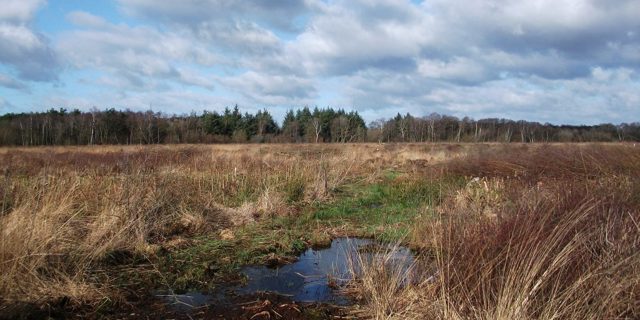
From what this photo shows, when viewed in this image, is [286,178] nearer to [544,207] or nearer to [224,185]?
[224,185]

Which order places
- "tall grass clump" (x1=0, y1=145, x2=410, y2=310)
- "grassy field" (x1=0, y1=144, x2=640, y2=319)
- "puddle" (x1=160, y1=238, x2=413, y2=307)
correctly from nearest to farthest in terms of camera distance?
1. "grassy field" (x1=0, y1=144, x2=640, y2=319)
2. "tall grass clump" (x1=0, y1=145, x2=410, y2=310)
3. "puddle" (x1=160, y1=238, x2=413, y2=307)

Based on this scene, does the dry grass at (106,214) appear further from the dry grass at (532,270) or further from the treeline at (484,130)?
the treeline at (484,130)

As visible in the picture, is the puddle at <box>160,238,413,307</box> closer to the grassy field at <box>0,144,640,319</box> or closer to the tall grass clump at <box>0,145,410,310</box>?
the grassy field at <box>0,144,640,319</box>

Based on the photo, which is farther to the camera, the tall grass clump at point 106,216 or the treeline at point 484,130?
the treeline at point 484,130

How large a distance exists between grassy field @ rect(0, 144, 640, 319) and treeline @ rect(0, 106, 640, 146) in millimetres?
28067

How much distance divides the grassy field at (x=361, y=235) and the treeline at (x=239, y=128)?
28067mm

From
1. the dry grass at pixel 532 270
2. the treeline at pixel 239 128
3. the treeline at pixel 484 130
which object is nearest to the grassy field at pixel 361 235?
the dry grass at pixel 532 270

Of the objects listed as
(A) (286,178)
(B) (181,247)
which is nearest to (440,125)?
(A) (286,178)

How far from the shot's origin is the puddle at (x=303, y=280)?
16.0 ft

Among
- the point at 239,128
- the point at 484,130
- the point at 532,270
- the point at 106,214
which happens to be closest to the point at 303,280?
the point at 532,270

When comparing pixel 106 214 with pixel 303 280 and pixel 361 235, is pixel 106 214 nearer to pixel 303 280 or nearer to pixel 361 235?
pixel 303 280

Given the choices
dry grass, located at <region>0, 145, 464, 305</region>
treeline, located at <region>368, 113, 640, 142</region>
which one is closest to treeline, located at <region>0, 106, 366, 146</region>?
treeline, located at <region>368, 113, 640, 142</region>

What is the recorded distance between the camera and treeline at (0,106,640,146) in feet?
167

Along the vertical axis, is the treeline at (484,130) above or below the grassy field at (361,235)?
above
